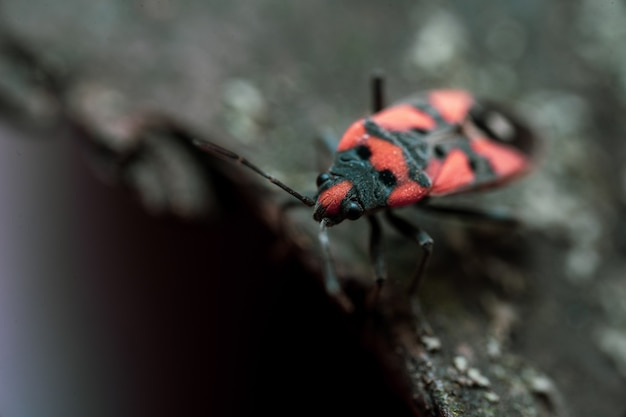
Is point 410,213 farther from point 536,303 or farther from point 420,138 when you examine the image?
point 536,303

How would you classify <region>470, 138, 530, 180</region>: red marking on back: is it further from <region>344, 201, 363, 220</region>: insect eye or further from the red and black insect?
<region>344, 201, 363, 220</region>: insect eye

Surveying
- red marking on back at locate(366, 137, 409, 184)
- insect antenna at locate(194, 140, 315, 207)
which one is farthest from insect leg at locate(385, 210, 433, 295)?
insect antenna at locate(194, 140, 315, 207)

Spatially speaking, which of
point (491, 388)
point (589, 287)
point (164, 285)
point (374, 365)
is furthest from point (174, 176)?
point (589, 287)

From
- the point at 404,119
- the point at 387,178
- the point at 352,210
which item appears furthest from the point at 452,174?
the point at 352,210

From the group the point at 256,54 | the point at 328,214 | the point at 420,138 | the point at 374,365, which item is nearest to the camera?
the point at 328,214

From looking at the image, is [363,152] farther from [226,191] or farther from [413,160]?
[226,191]

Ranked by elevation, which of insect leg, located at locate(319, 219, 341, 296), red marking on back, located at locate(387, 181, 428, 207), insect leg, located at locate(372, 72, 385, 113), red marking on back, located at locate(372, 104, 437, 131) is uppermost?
insect leg, located at locate(372, 72, 385, 113)

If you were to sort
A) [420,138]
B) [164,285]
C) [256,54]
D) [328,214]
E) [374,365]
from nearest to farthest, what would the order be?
[328,214] → [374,365] → [420,138] → [164,285] → [256,54]

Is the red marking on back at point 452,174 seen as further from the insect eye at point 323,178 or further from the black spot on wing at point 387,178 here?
the insect eye at point 323,178
